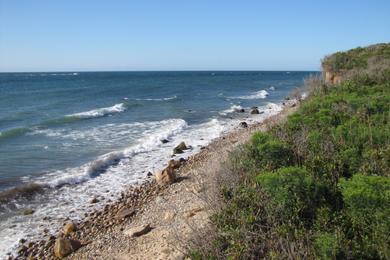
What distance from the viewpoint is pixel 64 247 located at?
31.7ft

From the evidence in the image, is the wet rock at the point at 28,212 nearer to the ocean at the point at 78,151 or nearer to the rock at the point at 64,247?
the ocean at the point at 78,151

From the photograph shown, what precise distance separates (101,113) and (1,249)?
2478 centimetres

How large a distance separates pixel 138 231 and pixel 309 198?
449cm

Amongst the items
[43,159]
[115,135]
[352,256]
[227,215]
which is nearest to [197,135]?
[115,135]

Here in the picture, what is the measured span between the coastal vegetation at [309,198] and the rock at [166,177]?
4.31 metres

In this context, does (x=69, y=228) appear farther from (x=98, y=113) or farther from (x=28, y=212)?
(x=98, y=113)

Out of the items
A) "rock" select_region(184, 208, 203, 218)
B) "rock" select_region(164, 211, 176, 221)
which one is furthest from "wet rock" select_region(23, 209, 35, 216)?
"rock" select_region(184, 208, 203, 218)

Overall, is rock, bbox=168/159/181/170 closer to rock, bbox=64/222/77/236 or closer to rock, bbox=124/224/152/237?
rock, bbox=64/222/77/236

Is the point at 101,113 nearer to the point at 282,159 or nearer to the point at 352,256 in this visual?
the point at 282,159

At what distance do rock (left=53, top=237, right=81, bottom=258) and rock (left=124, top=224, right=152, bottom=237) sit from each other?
1266 millimetres

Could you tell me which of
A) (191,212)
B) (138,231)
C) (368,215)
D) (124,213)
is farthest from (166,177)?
(368,215)

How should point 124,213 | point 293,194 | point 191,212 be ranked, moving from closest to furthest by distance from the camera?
point 293,194 < point 191,212 < point 124,213

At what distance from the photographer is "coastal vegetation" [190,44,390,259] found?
19.3 ft

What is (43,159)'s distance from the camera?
59.4ft
